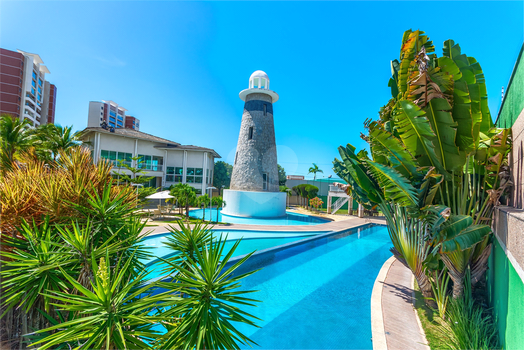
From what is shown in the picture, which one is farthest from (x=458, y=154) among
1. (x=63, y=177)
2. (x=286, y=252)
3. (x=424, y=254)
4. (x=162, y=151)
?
(x=162, y=151)

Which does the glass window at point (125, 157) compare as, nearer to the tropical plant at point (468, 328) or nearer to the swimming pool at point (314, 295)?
the swimming pool at point (314, 295)

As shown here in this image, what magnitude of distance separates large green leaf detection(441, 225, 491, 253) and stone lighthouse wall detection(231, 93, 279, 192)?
17745mm

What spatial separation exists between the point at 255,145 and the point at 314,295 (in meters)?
15.6

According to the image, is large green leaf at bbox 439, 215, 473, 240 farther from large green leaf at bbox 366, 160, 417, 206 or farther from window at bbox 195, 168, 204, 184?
window at bbox 195, 168, 204, 184

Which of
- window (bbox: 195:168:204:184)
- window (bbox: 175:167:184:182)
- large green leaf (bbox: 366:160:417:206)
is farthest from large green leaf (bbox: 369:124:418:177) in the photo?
window (bbox: 175:167:184:182)

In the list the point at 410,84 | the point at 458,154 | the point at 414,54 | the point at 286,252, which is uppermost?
the point at 414,54

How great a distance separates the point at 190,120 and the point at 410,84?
69.6 ft

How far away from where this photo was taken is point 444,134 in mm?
4004

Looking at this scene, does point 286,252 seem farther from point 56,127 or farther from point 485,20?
point 56,127

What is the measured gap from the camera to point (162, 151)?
27.4 meters

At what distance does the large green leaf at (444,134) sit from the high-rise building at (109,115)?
3113 inches

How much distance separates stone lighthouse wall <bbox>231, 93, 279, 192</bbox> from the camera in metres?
20.9

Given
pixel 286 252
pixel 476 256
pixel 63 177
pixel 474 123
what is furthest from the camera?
pixel 286 252

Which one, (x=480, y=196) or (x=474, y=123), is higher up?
(x=474, y=123)
